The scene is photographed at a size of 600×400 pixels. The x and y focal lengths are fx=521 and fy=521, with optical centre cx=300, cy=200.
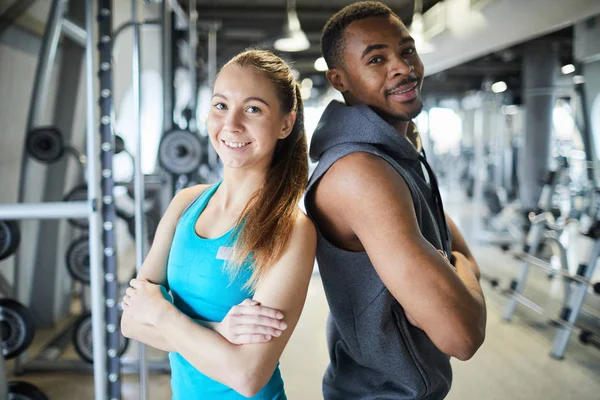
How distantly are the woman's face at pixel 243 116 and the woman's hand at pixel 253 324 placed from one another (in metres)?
0.31

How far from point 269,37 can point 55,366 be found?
21.6 feet

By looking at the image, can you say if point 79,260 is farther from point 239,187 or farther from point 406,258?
point 406,258

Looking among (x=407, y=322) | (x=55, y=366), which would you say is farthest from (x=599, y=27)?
(x=55, y=366)

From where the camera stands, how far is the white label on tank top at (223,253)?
3.63 feet

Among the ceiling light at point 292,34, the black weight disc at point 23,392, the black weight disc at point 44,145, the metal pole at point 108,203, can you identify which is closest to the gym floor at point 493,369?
the black weight disc at point 23,392

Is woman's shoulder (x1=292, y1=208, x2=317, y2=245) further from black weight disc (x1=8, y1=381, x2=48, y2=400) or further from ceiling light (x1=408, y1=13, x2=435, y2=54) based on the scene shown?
ceiling light (x1=408, y1=13, x2=435, y2=54)

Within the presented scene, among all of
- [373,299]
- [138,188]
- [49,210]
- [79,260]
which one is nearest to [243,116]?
[373,299]

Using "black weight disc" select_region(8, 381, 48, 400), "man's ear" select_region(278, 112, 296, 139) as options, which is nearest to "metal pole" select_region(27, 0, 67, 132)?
"black weight disc" select_region(8, 381, 48, 400)

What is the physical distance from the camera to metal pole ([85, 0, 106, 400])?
1.81 metres

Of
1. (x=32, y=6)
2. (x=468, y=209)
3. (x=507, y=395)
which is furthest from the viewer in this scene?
(x=468, y=209)

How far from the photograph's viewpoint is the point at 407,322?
1106mm

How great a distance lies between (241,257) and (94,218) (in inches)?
37.7

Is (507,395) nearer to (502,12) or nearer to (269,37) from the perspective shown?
(502,12)

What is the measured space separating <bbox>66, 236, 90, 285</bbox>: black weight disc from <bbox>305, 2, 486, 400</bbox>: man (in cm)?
276
